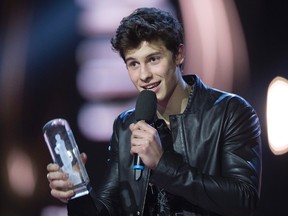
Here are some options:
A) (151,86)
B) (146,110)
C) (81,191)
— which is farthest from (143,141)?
(151,86)

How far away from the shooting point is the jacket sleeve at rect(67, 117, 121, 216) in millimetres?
1385

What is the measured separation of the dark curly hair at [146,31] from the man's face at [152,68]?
2 centimetres

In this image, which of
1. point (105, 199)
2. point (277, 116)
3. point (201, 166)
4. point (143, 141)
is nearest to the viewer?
point (143, 141)

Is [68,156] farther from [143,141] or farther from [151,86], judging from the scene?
[151,86]

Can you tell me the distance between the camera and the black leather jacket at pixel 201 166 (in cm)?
127

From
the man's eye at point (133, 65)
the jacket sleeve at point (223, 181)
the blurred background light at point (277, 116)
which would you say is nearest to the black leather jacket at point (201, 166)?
the jacket sleeve at point (223, 181)

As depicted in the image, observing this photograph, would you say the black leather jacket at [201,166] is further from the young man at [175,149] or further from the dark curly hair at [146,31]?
the dark curly hair at [146,31]

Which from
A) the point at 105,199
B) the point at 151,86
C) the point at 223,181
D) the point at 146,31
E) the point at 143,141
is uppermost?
the point at 146,31

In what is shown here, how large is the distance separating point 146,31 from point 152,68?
12cm

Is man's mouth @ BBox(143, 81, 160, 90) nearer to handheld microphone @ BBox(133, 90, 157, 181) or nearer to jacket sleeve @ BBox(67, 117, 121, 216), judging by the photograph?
handheld microphone @ BBox(133, 90, 157, 181)

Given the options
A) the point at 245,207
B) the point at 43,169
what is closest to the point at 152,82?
the point at 245,207

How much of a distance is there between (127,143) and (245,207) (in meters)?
0.51

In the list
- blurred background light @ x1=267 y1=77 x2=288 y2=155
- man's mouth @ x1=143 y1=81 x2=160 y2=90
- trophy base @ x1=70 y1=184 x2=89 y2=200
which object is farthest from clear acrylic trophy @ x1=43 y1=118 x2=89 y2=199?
blurred background light @ x1=267 y1=77 x2=288 y2=155

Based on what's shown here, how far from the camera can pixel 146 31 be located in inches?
58.6
